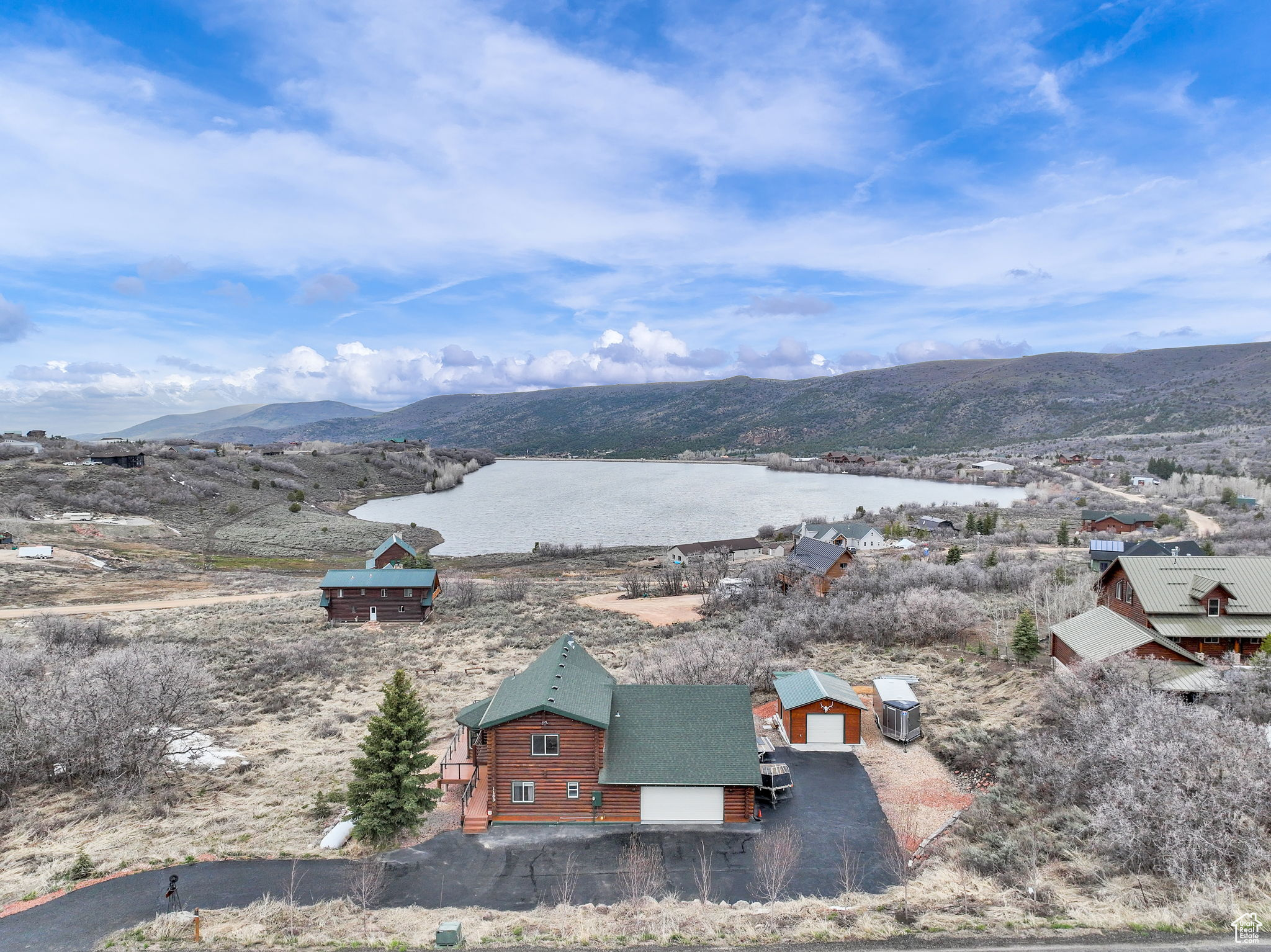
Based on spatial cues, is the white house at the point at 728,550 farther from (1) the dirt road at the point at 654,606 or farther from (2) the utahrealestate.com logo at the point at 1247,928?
(2) the utahrealestate.com logo at the point at 1247,928

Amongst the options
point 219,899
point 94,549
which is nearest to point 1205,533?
point 219,899

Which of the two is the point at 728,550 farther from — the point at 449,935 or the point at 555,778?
the point at 449,935

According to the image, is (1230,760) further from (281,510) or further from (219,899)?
(281,510)

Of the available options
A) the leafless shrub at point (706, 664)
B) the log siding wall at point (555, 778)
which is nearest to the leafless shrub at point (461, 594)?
the leafless shrub at point (706, 664)

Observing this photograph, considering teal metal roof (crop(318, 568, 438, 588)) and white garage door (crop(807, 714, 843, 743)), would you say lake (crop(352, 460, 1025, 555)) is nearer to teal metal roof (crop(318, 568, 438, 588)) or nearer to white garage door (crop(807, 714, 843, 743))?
teal metal roof (crop(318, 568, 438, 588))

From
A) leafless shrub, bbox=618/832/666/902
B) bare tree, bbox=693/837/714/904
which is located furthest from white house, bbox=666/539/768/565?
leafless shrub, bbox=618/832/666/902

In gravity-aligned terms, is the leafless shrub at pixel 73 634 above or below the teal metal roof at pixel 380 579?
below

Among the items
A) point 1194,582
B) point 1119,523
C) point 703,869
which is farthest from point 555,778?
point 1119,523

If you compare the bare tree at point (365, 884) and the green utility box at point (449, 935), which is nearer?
the green utility box at point (449, 935)
